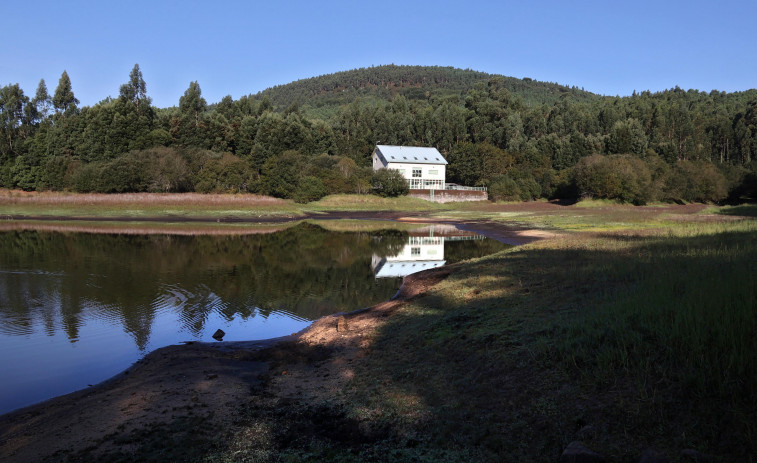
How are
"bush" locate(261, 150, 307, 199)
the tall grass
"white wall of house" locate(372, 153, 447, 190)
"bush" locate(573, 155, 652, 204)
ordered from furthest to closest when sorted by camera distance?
1. "white wall of house" locate(372, 153, 447, 190)
2. "bush" locate(261, 150, 307, 199)
3. "bush" locate(573, 155, 652, 204)
4. the tall grass

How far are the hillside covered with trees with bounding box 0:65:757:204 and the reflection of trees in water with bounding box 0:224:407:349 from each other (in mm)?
45328

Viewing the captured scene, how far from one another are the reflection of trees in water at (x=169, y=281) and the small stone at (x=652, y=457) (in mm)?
11005

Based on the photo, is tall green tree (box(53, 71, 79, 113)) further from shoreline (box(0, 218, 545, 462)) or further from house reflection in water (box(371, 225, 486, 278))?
shoreline (box(0, 218, 545, 462))

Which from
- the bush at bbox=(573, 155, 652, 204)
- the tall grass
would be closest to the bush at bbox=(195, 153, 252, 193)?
the bush at bbox=(573, 155, 652, 204)

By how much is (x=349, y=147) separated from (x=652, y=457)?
10665 cm

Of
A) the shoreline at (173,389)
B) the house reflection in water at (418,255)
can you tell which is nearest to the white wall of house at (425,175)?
the house reflection in water at (418,255)

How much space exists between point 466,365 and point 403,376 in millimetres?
1050

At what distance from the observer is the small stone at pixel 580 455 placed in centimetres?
471

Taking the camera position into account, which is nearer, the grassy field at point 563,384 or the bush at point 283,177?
the grassy field at point 563,384

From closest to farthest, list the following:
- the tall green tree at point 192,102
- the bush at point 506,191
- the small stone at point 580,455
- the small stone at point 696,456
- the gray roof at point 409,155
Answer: the small stone at point 696,456, the small stone at point 580,455, the bush at point 506,191, the gray roof at point 409,155, the tall green tree at point 192,102

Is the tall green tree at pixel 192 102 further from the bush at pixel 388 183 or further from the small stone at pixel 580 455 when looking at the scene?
the small stone at pixel 580 455

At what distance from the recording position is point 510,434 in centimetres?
562

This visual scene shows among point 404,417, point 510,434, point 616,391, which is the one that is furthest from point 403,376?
point 616,391

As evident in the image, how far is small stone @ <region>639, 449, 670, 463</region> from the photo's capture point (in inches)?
179
